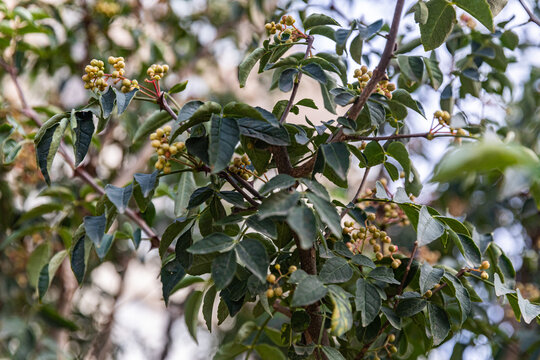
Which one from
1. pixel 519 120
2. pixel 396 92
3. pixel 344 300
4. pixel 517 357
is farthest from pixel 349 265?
pixel 519 120

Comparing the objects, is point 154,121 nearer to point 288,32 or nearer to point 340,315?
point 288,32

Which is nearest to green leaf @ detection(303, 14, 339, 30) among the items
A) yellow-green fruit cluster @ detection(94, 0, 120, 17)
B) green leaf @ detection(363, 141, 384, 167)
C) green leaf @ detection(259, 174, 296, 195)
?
green leaf @ detection(363, 141, 384, 167)

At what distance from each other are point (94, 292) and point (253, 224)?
5.57 feet

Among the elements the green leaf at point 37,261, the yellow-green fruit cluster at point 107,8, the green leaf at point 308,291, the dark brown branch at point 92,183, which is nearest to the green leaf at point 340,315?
the green leaf at point 308,291

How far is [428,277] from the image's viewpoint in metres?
0.62

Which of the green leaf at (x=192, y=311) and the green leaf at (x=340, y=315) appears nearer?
the green leaf at (x=340, y=315)

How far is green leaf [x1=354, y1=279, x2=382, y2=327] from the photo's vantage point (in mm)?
576

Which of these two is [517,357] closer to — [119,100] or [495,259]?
[495,259]

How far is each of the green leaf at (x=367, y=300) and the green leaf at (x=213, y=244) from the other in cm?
16

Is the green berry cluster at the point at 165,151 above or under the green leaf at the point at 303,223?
under

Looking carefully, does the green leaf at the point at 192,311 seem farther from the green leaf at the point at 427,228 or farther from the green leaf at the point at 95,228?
the green leaf at the point at 427,228

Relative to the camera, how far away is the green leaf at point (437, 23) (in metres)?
0.61

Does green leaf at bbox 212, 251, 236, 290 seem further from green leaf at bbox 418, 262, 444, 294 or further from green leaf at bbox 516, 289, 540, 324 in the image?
green leaf at bbox 516, 289, 540, 324

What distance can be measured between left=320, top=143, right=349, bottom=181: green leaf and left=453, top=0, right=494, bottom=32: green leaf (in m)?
0.21
